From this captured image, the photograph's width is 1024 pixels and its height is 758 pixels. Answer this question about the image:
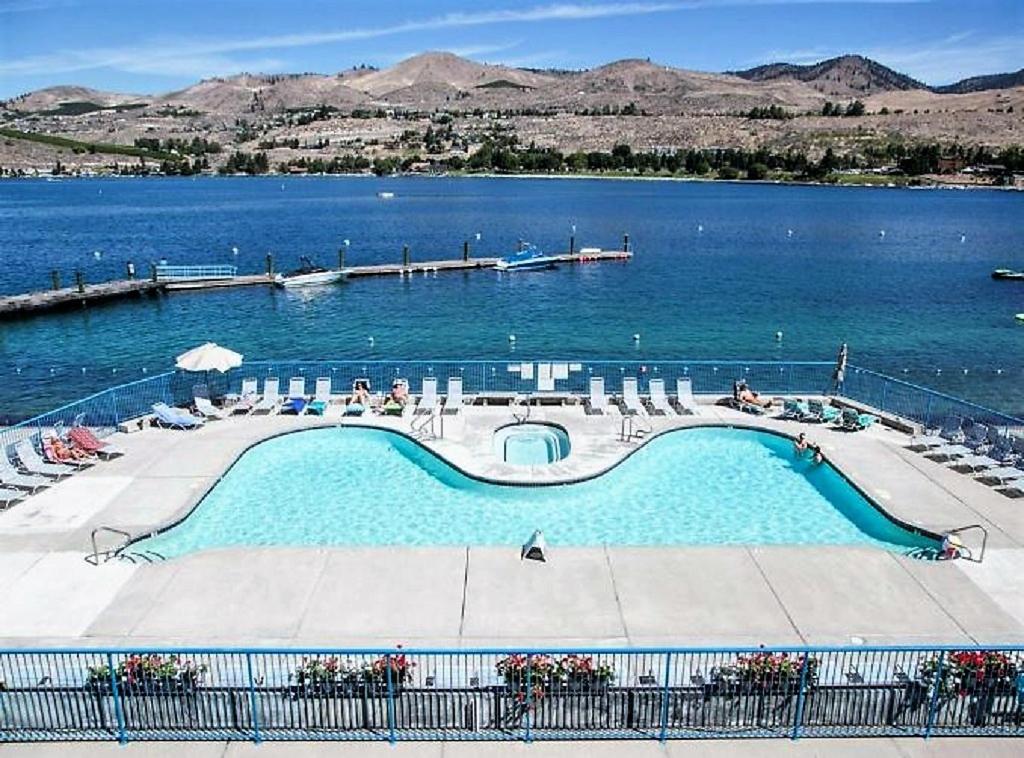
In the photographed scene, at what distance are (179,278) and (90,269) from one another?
13519 millimetres

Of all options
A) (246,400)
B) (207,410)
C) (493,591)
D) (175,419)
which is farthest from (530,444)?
(175,419)

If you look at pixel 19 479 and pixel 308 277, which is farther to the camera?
pixel 308 277

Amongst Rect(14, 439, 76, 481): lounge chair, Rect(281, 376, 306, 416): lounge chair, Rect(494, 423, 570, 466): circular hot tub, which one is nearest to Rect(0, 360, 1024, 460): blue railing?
Rect(281, 376, 306, 416): lounge chair

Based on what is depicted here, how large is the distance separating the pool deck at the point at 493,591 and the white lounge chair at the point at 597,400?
27.9 feet

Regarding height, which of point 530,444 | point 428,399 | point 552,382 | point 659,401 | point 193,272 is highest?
point 552,382

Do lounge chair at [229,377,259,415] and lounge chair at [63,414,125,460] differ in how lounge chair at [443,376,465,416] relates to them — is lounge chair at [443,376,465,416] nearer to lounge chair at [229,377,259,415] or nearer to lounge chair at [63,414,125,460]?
lounge chair at [229,377,259,415]

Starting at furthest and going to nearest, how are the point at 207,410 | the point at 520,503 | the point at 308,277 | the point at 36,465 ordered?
the point at 308,277 → the point at 207,410 → the point at 36,465 → the point at 520,503

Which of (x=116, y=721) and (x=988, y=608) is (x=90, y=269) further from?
(x=988, y=608)

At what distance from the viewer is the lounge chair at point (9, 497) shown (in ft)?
54.2

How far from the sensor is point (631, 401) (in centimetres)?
2327

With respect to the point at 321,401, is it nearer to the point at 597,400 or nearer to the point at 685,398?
the point at 597,400

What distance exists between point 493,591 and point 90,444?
12.0 meters

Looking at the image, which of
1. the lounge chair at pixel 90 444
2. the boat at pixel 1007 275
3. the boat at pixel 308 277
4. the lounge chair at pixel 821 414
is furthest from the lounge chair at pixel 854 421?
the boat at pixel 1007 275

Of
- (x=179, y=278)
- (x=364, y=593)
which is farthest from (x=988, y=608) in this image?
(x=179, y=278)
